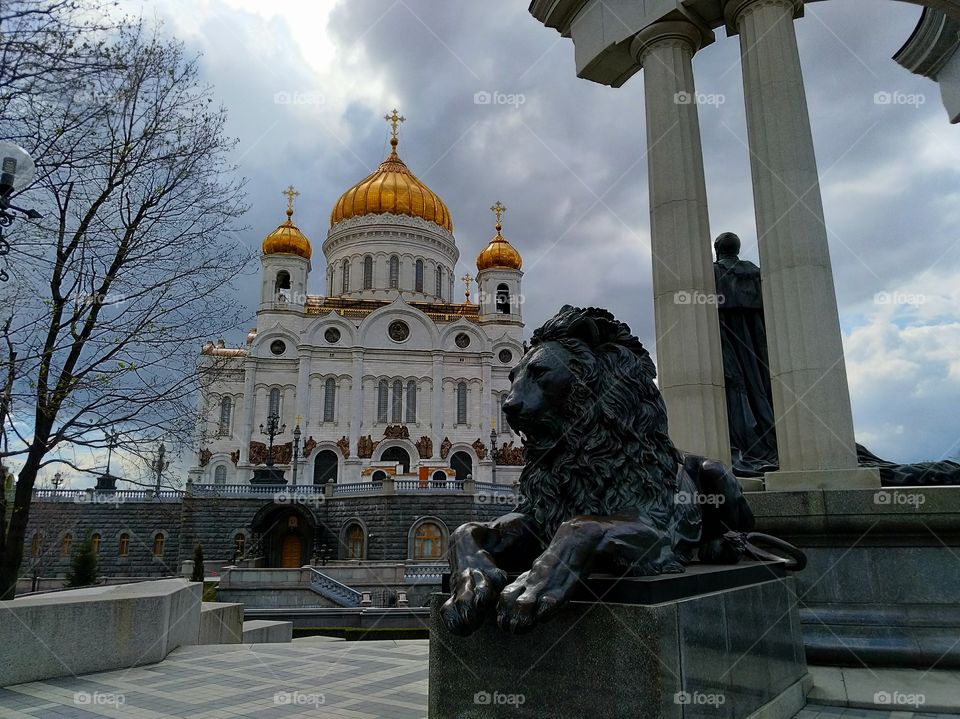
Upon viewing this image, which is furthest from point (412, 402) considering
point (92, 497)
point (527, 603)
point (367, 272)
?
point (527, 603)

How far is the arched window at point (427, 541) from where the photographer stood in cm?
3005

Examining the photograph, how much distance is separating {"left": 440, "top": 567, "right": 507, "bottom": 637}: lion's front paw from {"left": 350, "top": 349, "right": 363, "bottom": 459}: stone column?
137 feet

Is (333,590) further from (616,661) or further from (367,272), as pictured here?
(367,272)

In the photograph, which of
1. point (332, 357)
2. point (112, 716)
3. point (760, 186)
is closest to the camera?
point (112, 716)

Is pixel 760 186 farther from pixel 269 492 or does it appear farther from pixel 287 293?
pixel 287 293

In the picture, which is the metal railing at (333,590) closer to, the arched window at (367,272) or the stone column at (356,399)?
the stone column at (356,399)

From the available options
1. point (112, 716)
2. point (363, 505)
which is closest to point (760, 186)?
point (112, 716)

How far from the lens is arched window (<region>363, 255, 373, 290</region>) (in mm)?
52125

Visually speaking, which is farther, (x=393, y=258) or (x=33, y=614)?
(x=393, y=258)

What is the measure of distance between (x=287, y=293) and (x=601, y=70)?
42.9 m

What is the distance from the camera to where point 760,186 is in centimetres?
680

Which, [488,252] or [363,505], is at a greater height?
[488,252]

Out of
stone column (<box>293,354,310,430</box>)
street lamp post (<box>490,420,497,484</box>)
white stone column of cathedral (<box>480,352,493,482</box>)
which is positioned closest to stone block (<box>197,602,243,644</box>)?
street lamp post (<box>490,420,497,484</box>)

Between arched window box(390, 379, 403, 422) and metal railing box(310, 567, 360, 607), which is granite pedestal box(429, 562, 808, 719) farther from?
arched window box(390, 379, 403, 422)
